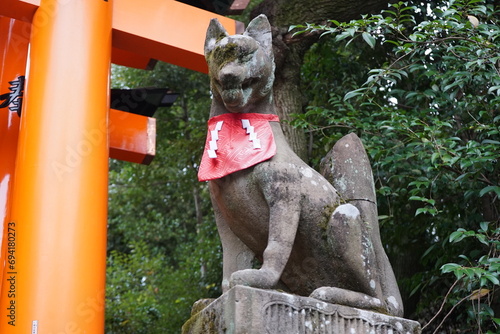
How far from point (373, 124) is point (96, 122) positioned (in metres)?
1.89

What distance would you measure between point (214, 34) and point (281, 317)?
1202 millimetres

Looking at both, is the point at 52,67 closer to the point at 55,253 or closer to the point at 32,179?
the point at 32,179

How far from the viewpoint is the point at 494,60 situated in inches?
163

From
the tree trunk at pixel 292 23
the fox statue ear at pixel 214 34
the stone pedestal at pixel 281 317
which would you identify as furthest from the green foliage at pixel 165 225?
the stone pedestal at pixel 281 317

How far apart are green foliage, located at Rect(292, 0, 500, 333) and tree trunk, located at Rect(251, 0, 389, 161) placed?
0.29 metres

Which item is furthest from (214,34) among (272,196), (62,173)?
(62,173)

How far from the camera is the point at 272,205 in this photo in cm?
267

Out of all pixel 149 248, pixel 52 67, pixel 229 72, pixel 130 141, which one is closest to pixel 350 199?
pixel 229 72

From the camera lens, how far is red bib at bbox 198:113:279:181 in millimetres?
2764

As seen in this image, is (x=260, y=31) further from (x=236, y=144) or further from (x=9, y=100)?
(x=9, y=100)

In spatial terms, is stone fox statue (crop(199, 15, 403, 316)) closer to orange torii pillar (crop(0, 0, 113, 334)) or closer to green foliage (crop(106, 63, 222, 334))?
orange torii pillar (crop(0, 0, 113, 334))

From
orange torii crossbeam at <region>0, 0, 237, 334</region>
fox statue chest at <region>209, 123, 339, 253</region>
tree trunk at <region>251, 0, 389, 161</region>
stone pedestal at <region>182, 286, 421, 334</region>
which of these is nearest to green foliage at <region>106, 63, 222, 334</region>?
tree trunk at <region>251, 0, 389, 161</region>

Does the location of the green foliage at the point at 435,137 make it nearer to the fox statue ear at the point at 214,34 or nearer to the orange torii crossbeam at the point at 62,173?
the fox statue ear at the point at 214,34

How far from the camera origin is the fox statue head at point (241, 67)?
2.76m
